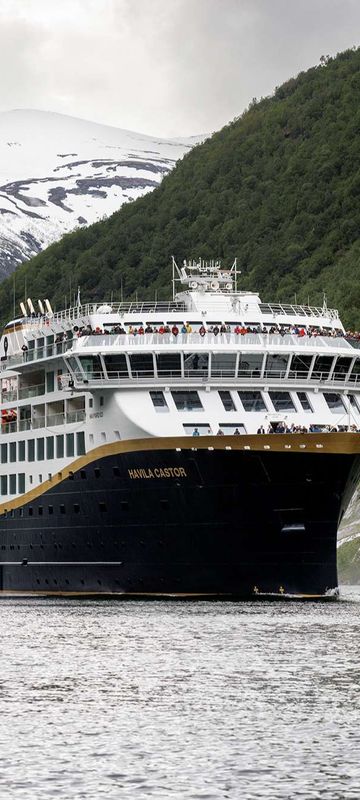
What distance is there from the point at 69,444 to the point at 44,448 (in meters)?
3.56

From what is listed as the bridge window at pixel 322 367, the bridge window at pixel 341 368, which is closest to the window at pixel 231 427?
the bridge window at pixel 322 367

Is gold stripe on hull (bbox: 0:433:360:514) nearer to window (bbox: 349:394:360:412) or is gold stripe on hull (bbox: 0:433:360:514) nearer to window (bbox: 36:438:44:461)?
window (bbox: 349:394:360:412)

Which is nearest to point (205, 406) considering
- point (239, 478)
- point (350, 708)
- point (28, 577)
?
point (239, 478)

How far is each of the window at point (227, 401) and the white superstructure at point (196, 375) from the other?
1.7 inches

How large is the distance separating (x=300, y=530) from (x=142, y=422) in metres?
8.95

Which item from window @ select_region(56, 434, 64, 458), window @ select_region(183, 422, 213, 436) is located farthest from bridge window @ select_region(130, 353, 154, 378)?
window @ select_region(56, 434, 64, 458)

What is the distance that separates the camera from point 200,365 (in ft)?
250

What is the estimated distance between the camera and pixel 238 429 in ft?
246

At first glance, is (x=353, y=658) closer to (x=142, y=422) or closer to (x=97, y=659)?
(x=97, y=659)

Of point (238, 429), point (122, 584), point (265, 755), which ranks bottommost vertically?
point (265, 755)

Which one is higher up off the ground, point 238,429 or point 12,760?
point 238,429

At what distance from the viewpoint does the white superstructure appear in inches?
2975

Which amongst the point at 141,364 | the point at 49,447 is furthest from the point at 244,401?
the point at 49,447

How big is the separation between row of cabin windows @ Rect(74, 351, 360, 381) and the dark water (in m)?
15.8
